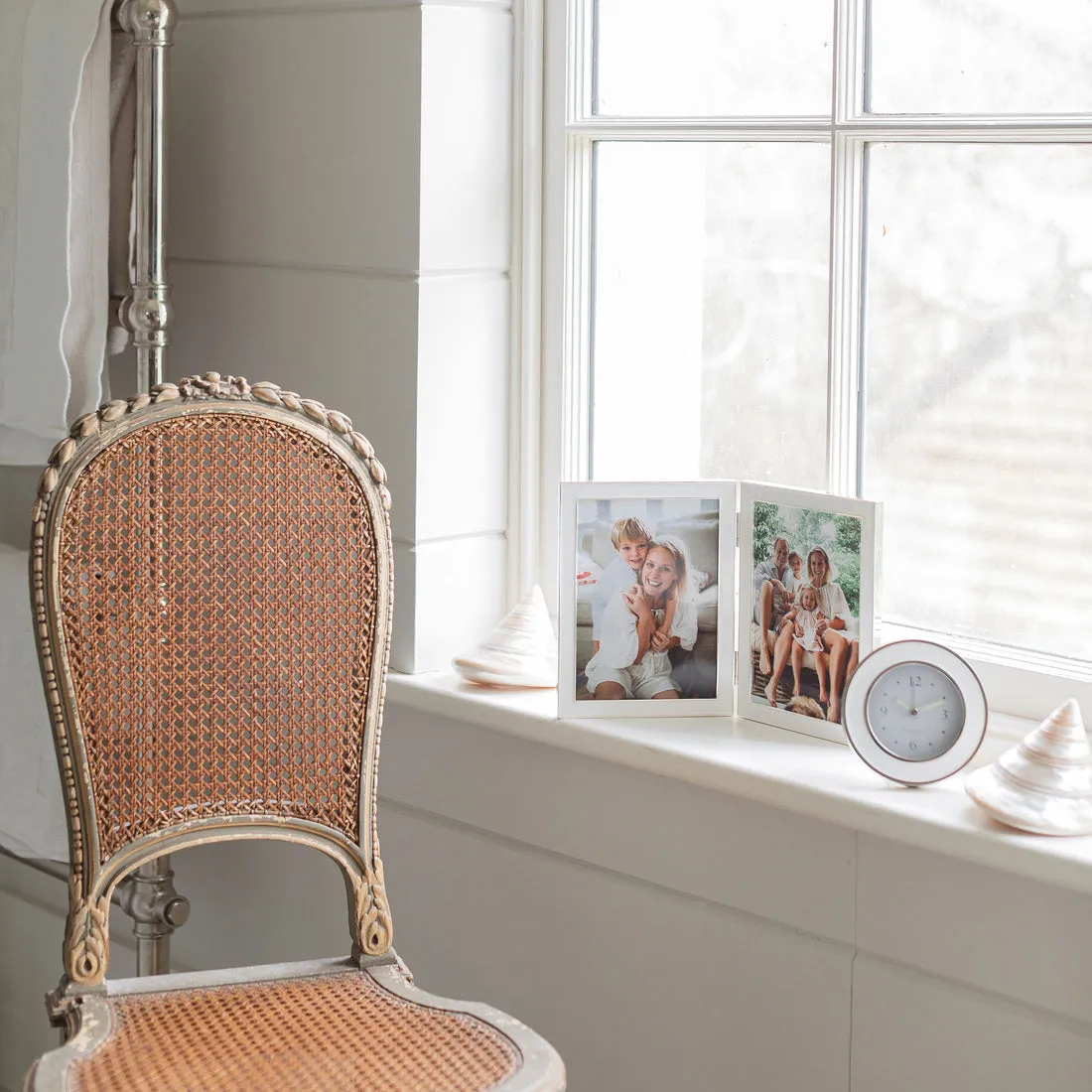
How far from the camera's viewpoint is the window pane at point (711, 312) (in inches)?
64.0

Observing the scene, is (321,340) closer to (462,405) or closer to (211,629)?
(462,405)

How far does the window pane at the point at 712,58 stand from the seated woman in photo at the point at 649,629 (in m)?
0.49

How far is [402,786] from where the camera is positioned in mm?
1849

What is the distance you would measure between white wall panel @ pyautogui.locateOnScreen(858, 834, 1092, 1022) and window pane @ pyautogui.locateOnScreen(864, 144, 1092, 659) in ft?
0.86

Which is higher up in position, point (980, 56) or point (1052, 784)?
point (980, 56)

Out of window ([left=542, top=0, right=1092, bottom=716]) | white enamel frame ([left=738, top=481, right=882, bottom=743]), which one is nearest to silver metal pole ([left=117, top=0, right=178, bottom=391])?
window ([left=542, top=0, right=1092, bottom=716])

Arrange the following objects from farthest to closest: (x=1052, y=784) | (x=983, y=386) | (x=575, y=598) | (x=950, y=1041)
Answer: (x=575, y=598), (x=983, y=386), (x=950, y=1041), (x=1052, y=784)

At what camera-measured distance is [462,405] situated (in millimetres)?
1785

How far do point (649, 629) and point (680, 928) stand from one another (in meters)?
0.31

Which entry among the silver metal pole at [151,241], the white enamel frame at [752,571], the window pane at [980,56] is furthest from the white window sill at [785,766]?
the window pane at [980,56]

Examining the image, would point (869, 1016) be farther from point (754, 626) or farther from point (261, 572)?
point (261, 572)

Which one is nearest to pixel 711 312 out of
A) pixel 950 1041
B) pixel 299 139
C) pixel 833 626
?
pixel 833 626

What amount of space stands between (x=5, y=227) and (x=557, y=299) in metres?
0.65

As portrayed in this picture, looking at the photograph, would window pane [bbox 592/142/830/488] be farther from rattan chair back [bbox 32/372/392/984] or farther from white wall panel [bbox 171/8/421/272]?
rattan chair back [bbox 32/372/392/984]
